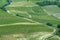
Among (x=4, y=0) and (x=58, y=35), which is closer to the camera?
(x=58, y=35)

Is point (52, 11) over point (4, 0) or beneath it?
beneath

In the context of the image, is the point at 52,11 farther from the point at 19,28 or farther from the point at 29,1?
the point at 19,28

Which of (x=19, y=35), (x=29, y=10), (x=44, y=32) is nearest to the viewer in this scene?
(x=19, y=35)

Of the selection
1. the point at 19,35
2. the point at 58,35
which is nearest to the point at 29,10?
the point at 58,35

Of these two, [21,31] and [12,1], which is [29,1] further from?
[21,31]

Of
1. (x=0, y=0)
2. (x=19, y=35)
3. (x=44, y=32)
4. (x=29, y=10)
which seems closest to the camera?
(x=19, y=35)

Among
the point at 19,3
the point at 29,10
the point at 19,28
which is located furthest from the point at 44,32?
the point at 19,3

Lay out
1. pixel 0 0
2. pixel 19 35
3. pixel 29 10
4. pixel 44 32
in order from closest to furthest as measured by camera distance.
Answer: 1. pixel 19 35
2. pixel 44 32
3. pixel 29 10
4. pixel 0 0

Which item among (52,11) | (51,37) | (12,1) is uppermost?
(12,1)

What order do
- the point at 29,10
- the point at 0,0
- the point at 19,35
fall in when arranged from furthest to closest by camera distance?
the point at 0,0 → the point at 29,10 → the point at 19,35
